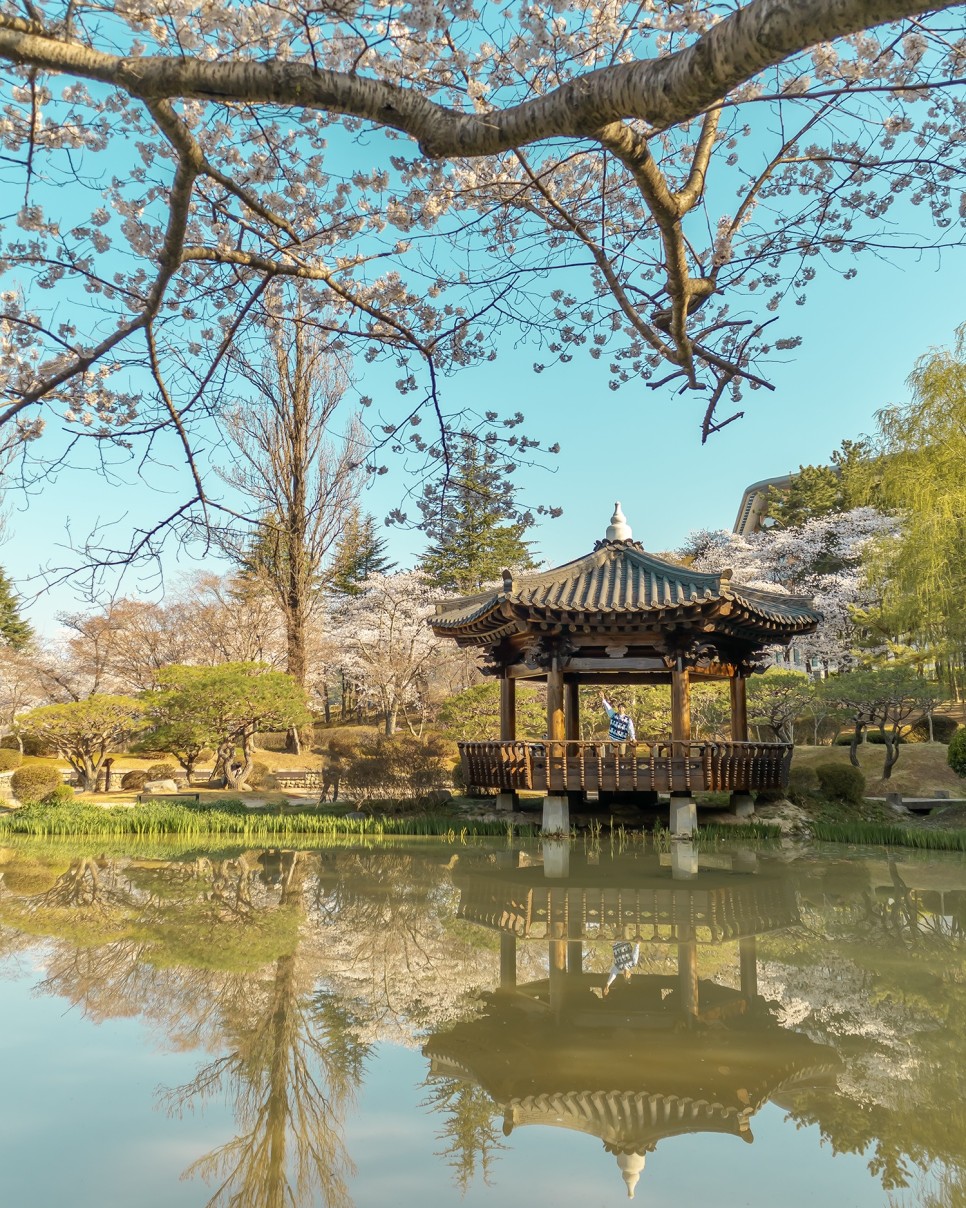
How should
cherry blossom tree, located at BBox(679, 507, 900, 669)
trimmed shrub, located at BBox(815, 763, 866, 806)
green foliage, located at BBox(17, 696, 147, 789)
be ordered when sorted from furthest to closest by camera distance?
cherry blossom tree, located at BBox(679, 507, 900, 669)
green foliage, located at BBox(17, 696, 147, 789)
trimmed shrub, located at BBox(815, 763, 866, 806)

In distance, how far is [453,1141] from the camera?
3184 millimetres

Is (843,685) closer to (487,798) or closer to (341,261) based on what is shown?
(487,798)

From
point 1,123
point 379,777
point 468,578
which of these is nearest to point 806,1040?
point 1,123

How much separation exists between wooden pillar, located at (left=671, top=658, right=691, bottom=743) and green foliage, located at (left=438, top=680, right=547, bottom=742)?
6.00 metres

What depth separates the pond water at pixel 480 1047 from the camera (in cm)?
293

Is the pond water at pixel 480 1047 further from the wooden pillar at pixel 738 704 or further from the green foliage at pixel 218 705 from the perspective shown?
the green foliage at pixel 218 705

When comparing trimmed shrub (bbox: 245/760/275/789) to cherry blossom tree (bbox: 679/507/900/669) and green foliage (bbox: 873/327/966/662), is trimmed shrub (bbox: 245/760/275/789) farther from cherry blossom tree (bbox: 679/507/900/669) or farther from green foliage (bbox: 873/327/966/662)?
cherry blossom tree (bbox: 679/507/900/669)

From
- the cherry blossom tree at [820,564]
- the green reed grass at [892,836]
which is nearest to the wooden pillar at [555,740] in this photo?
the green reed grass at [892,836]

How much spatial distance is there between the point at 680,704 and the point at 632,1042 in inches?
334

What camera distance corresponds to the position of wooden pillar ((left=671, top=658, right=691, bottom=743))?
12.2 meters

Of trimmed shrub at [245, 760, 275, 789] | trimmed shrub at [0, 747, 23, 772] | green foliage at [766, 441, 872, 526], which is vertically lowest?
trimmed shrub at [245, 760, 275, 789]

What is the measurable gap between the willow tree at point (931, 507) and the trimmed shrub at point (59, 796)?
15224 mm

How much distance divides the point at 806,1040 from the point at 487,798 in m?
10.7

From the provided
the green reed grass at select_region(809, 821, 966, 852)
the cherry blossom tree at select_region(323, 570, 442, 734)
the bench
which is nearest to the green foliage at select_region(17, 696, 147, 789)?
the bench
